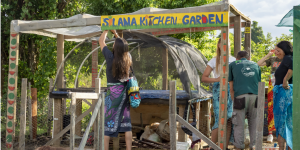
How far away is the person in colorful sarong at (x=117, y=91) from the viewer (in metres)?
4.38

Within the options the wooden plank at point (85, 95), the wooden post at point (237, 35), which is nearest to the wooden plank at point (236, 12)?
the wooden post at point (237, 35)

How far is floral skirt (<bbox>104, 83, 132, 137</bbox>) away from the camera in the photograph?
448 cm

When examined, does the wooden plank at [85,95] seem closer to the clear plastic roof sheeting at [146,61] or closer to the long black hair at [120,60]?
the long black hair at [120,60]

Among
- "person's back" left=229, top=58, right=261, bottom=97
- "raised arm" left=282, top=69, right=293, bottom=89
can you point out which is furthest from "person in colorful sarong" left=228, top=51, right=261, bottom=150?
"raised arm" left=282, top=69, right=293, bottom=89

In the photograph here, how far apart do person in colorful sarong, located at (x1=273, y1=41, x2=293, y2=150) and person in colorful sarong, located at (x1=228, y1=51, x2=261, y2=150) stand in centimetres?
33

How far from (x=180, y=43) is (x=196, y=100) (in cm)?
209

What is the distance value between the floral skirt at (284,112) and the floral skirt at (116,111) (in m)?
2.39

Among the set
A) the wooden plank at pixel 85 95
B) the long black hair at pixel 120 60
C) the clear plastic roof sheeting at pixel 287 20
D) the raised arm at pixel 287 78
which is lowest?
the wooden plank at pixel 85 95

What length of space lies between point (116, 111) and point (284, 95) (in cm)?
262

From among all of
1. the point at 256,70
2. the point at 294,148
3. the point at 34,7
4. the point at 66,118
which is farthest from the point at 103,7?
the point at 294,148

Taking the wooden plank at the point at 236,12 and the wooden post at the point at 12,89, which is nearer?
the wooden plank at the point at 236,12

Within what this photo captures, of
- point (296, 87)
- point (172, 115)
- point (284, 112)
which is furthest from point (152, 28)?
point (296, 87)

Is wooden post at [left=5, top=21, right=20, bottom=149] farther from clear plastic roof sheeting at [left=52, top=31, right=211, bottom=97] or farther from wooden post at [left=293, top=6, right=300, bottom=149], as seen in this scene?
wooden post at [left=293, top=6, right=300, bottom=149]

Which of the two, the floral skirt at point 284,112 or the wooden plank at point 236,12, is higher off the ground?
the wooden plank at point 236,12
